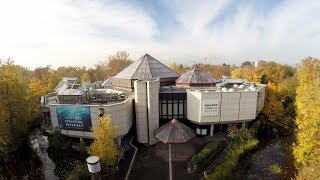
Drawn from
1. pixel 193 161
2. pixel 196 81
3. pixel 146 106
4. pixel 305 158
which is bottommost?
pixel 193 161

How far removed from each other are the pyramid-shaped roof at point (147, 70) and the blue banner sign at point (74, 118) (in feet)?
51.5

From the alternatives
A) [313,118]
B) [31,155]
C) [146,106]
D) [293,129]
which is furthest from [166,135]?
[293,129]

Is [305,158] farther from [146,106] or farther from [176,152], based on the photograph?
[146,106]

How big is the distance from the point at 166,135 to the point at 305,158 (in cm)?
1751

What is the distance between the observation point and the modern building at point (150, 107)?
36.3 meters

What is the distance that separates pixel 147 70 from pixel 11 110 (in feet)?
86.6

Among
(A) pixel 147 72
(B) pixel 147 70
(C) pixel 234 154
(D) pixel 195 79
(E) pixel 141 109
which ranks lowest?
(C) pixel 234 154

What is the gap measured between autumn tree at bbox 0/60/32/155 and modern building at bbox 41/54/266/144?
11.8ft

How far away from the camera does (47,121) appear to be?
40.1 metres

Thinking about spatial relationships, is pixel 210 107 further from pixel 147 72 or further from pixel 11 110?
pixel 11 110

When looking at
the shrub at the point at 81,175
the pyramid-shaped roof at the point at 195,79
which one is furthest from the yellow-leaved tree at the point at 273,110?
the shrub at the point at 81,175

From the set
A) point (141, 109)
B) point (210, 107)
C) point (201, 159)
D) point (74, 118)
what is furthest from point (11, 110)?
point (210, 107)

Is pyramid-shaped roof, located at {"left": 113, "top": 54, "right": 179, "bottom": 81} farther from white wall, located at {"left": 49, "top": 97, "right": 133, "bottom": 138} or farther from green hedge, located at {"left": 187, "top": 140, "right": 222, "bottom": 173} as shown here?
green hedge, located at {"left": 187, "top": 140, "right": 222, "bottom": 173}

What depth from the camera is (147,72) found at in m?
50.6
